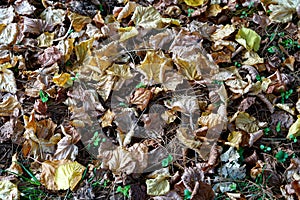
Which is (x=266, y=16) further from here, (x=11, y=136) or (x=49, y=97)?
(x=11, y=136)

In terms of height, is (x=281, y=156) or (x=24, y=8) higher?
(x=24, y=8)

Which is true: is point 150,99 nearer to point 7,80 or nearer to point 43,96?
point 43,96

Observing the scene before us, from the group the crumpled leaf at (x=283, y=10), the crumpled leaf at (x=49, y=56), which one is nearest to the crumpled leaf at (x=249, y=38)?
the crumpled leaf at (x=283, y=10)

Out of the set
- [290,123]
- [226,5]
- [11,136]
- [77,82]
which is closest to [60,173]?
[11,136]

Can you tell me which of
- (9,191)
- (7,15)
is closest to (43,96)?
(9,191)

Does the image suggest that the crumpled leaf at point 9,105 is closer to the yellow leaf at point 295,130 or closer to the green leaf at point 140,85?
the green leaf at point 140,85

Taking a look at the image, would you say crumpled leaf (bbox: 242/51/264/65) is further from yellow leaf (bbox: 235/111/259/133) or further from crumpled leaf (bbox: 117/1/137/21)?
crumpled leaf (bbox: 117/1/137/21)
